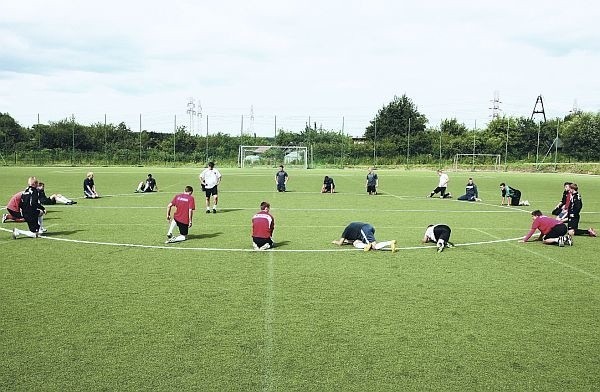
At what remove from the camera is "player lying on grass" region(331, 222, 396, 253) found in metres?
13.7

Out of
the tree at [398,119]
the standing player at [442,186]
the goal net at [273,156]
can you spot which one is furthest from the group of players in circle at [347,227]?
the tree at [398,119]

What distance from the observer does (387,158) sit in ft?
255

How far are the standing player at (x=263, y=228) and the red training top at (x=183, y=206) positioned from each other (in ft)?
6.96

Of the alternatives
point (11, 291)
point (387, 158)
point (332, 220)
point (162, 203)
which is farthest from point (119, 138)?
point (11, 291)

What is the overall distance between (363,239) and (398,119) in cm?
8928

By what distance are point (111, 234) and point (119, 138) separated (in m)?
69.6

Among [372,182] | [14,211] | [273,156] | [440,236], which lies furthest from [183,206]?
[273,156]

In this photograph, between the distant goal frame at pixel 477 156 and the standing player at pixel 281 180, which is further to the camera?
the distant goal frame at pixel 477 156

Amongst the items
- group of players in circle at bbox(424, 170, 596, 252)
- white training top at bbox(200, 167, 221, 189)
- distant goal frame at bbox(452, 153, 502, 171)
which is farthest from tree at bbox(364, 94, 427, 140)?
group of players in circle at bbox(424, 170, 596, 252)

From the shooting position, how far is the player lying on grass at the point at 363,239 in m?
13.7

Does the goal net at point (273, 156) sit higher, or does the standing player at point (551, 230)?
the goal net at point (273, 156)

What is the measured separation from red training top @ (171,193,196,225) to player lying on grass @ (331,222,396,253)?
3.99 m

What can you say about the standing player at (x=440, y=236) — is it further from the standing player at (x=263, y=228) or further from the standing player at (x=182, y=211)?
the standing player at (x=182, y=211)

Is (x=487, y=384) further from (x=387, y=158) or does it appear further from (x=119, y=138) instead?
(x=119, y=138)
